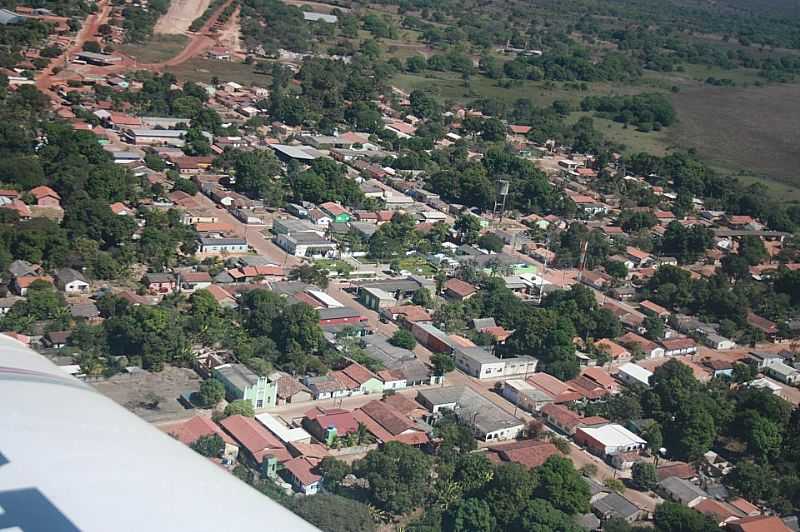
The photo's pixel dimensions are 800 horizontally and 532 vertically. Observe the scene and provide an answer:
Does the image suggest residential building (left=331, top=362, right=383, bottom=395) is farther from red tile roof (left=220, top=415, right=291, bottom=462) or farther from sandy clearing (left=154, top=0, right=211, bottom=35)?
sandy clearing (left=154, top=0, right=211, bottom=35)

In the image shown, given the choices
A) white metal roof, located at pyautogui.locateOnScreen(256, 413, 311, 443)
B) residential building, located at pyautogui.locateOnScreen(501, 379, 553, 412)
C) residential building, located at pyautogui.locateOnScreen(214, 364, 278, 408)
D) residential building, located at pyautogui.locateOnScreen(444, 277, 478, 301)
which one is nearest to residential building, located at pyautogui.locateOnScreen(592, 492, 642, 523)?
residential building, located at pyautogui.locateOnScreen(501, 379, 553, 412)

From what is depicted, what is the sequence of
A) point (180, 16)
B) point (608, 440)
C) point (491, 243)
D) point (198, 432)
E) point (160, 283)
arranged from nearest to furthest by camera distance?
point (198, 432) → point (608, 440) → point (160, 283) → point (491, 243) → point (180, 16)

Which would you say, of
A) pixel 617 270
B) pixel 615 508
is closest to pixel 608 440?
pixel 615 508

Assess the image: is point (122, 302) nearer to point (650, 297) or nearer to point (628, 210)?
point (650, 297)

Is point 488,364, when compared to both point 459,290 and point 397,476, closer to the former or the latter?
point 459,290

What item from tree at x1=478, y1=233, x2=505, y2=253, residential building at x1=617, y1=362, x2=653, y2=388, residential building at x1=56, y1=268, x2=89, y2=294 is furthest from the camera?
tree at x1=478, y1=233, x2=505, y2=253

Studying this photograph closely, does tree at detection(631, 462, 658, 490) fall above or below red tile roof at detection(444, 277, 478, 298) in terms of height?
above
